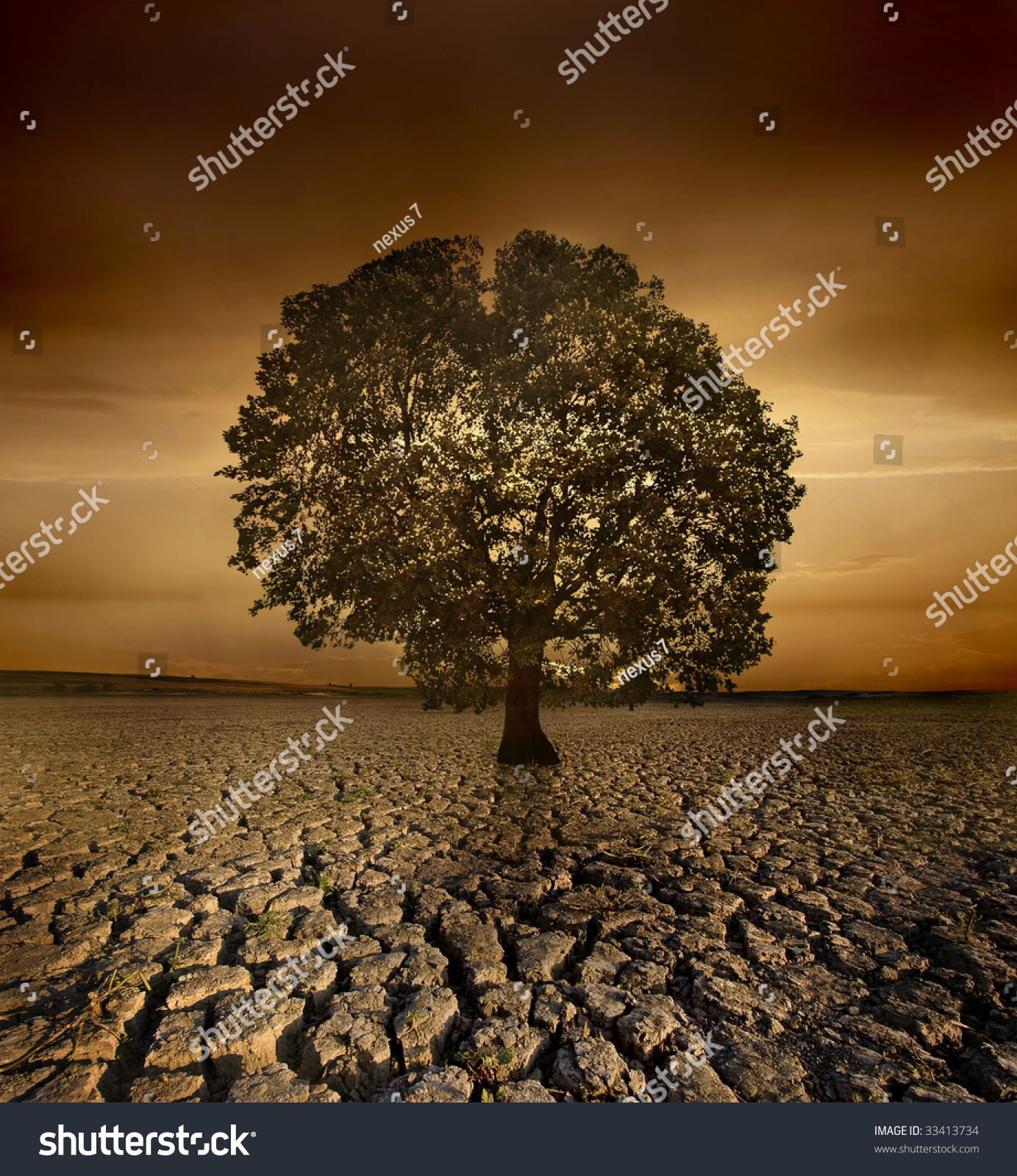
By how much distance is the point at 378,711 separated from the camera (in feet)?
123

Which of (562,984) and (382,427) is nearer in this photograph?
(562,984)

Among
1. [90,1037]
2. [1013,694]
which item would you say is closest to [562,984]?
[90,1037]

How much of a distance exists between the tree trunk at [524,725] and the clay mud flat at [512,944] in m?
2.07

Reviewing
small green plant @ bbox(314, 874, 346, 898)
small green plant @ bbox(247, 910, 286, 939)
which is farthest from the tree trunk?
small green plant @ bbox(247, 910, 286, 939)

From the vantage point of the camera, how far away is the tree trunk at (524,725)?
45.8ft

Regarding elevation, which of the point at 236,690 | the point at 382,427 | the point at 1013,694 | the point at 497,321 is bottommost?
the point at 236,690

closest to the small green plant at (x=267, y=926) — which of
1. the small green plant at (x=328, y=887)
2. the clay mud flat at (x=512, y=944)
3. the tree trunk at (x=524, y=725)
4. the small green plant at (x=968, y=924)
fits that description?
the clay mud flat at (x=512, y=944)

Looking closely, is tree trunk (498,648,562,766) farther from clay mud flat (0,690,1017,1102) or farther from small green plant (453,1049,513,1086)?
small green plant (453,1049,513,1086)

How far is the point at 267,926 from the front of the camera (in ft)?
18.0

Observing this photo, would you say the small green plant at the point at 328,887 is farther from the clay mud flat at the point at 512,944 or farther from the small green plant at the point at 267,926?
the small green plant at the point at 267,926

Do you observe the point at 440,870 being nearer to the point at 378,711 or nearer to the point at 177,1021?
the point at 177,1021

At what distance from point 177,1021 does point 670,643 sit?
10202 mm

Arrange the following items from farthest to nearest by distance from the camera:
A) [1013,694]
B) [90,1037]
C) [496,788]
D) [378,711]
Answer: [1013,694]
[378,711]
[496,788]
[90,1037]

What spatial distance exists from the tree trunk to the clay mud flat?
2.07 meters
